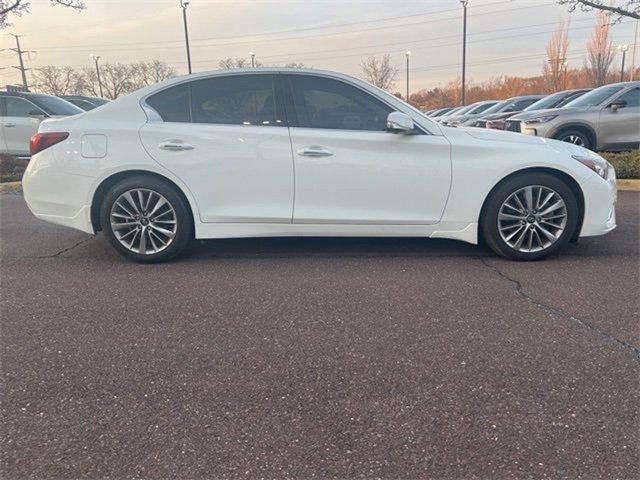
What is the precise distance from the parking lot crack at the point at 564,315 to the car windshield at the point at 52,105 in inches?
387

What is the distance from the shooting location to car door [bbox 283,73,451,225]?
13.1 feet

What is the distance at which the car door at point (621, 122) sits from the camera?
30.5ft

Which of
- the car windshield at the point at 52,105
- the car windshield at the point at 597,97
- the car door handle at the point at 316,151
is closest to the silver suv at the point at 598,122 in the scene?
the car windshield at the point at 597,97

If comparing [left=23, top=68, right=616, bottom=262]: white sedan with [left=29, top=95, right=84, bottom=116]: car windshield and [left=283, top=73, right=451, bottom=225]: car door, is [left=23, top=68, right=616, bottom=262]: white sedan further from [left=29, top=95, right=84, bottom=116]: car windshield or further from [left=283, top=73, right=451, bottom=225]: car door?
[left=29, top=95, right=84, bottom=116]: car windshield

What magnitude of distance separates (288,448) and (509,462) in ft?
2.88

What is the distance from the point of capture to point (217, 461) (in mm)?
1865

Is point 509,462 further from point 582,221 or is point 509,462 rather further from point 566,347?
point 582,221

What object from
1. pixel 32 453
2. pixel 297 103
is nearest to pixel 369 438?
pixel 32 453

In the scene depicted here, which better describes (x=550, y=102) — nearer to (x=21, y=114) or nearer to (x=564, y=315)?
(x=564, y=315)

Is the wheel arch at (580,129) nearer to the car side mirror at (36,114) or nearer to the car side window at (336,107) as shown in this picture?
the car side window at (336,107)

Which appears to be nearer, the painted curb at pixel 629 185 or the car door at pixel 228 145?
the car door at pixel 228 145

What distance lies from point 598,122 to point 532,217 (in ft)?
21.7

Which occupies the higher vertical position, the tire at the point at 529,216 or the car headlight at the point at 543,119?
the car headlight at the point at 543,119

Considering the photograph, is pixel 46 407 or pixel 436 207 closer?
pixel 46 407
